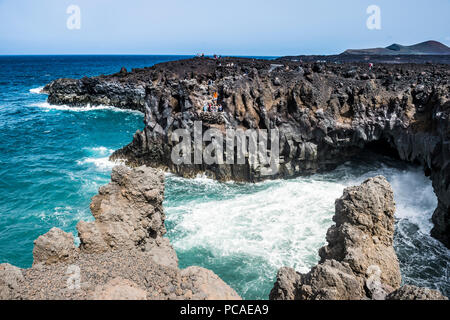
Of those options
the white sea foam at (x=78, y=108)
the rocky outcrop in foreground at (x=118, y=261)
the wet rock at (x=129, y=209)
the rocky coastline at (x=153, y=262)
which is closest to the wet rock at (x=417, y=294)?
the rocky coastline at (x=153, y=262)

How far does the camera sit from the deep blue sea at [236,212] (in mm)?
16781

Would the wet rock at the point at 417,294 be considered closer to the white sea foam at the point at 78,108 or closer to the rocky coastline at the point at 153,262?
the rocky coastline at the point at 153,262

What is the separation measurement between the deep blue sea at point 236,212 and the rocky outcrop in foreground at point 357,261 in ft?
21.6

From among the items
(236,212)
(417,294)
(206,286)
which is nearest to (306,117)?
(236,212)

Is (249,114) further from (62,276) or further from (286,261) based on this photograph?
(62,276)

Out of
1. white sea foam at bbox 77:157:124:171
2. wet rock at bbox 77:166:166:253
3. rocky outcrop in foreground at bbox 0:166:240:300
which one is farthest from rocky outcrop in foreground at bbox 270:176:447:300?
white sea foam at bbox 77:157:124:171

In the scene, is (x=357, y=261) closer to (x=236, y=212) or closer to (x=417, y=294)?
(x=417, y=294)

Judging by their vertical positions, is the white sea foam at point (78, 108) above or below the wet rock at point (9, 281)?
above

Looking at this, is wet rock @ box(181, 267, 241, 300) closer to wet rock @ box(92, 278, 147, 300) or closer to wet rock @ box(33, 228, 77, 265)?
wet rock @ box(92, 278, 147, 300)

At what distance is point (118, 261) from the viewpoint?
887cm

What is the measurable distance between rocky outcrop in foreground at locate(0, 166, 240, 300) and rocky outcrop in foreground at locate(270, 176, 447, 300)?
199cm
